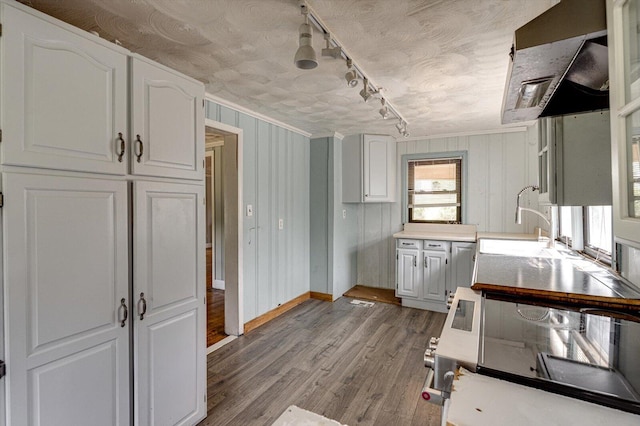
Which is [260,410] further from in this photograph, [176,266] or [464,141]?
[464,141]

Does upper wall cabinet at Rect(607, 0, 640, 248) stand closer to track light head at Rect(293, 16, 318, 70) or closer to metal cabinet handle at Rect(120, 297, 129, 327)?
track light head at Rect(293, 16, 318, 70)

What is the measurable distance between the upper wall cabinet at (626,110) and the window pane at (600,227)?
1.58m

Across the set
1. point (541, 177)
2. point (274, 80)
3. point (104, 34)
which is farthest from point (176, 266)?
point (541, 177)

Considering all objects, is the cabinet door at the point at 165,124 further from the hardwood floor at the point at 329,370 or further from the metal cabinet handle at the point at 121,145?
the hardwood floor at the point at 329,370

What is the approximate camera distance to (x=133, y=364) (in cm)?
154

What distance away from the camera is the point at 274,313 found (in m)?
3.71

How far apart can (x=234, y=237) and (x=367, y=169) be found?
213 centimetres

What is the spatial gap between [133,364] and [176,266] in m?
0.51

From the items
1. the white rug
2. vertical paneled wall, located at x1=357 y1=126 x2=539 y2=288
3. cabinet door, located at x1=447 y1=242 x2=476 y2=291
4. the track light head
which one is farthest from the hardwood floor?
the track light head

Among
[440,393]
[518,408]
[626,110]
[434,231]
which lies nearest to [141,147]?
[440,393]

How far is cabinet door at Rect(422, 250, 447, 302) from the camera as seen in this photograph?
3.85 m

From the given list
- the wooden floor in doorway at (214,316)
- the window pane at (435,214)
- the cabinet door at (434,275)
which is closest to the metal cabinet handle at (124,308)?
the wooden floor in doorway at (214,316)

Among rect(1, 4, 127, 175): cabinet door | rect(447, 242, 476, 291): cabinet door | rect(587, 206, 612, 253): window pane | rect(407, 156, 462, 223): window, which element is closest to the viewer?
rect(1, 4, 127, 175): cabinet door

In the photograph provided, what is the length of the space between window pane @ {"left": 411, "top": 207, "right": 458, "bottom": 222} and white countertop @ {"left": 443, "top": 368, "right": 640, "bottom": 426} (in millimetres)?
3946
